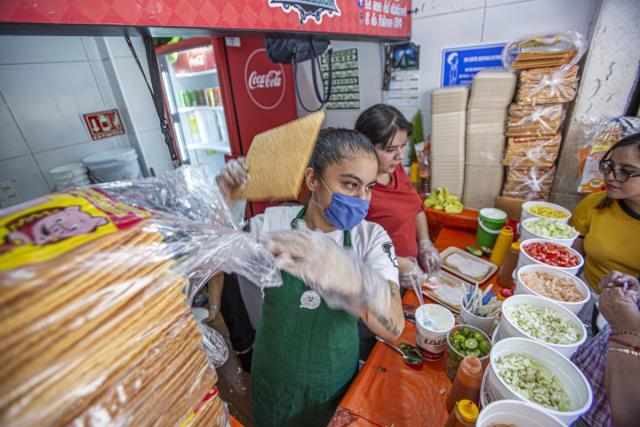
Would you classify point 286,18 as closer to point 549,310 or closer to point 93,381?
point 93,381

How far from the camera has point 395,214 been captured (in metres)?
2.07

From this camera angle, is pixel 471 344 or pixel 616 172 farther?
pixel 616 172

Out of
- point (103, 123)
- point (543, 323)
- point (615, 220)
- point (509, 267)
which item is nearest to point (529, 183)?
point (615, 220)

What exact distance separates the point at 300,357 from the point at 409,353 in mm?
568

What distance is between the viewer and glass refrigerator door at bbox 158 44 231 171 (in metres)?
3.90

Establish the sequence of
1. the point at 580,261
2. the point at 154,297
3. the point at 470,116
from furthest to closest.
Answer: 1. the point at 470,116
2. the point at 580,261
3. the point at 154,297

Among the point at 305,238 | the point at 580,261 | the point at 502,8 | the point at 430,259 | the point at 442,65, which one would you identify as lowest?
the point at 430,259

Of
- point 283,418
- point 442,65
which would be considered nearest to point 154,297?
point 283,418

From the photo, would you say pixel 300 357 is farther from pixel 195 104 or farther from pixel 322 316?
pixel 195 104

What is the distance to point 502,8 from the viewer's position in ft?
7.97

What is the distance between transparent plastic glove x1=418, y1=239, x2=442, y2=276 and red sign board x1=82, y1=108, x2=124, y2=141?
410 cm

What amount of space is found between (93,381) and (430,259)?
2.14 meters

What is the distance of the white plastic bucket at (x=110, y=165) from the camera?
322 cm

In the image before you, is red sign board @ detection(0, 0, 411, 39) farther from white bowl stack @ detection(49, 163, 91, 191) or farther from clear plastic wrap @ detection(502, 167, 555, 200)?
white bowl stack @ detection(49, 163, 91, 191)
